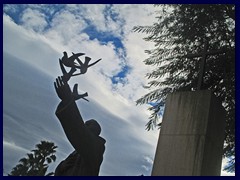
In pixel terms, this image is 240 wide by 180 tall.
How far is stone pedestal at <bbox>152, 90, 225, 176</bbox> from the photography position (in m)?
4.24

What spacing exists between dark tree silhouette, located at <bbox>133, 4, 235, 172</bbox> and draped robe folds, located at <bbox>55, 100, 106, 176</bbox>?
3668mm

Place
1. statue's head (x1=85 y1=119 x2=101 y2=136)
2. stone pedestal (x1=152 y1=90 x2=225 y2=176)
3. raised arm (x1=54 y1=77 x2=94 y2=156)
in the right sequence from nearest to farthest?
1. stone pedestal (x1=152 y1=90 x2=225 y2=176)
2. raised arm (x1=54 y1=77 x2=94 y2=156)
3. statue's head (x1=85 y1=119 x2=101 y2=136)

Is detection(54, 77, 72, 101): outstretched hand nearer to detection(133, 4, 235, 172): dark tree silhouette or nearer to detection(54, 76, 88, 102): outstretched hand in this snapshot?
detection(54, 76, 88, 102): outstretched hand

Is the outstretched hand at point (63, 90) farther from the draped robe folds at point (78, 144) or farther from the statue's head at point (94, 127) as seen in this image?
the statue's head at point (94, 127)

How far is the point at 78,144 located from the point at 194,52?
448 cm

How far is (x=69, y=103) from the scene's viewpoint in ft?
15.0

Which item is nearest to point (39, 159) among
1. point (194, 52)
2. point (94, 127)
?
point (94, 127)

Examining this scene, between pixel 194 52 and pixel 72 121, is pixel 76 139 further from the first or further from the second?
pixel 194 52

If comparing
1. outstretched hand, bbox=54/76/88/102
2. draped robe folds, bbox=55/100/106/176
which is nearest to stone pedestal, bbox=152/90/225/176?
draped robe folds, bbox=55/100/106/176

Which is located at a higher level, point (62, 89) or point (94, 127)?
point (62, 89)

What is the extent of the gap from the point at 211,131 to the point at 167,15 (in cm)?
521

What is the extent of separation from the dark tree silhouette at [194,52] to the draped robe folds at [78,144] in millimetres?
3668

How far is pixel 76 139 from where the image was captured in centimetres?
459

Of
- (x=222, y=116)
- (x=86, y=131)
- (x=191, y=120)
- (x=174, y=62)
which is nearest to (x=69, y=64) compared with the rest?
(x=86, y=131)
